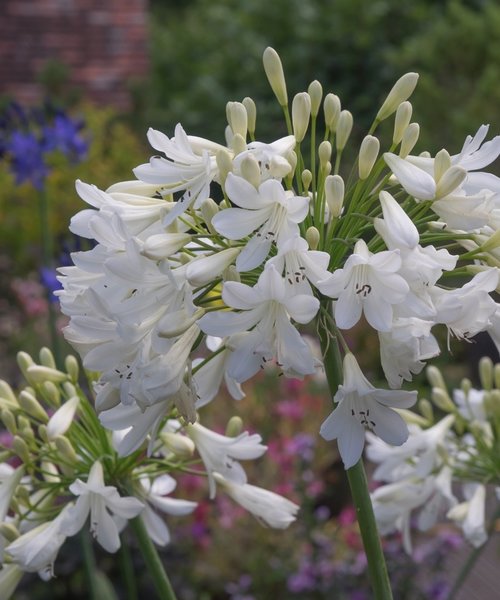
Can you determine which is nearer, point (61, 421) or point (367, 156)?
point (367, 156)

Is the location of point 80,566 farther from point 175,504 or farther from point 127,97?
point 127,97

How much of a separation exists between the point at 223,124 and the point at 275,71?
9.99m

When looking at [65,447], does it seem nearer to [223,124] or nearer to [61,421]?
[61,421]

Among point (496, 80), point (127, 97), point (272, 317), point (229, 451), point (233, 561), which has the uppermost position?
point (272, 317)

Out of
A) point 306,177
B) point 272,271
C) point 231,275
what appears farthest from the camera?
point 306,177

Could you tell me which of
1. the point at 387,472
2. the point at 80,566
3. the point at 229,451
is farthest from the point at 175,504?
the point at 80,566

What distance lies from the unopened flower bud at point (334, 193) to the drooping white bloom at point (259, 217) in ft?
0.27

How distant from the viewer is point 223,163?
156 cm

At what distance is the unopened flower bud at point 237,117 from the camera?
1.65 meters

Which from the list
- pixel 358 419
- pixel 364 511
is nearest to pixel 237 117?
pixel 358 419

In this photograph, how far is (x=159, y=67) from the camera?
1487 centimetres

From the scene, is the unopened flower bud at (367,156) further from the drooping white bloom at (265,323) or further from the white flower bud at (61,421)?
the white flower bud at (61,421)

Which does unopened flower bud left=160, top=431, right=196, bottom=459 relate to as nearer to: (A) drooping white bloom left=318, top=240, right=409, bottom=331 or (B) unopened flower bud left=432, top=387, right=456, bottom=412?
(A) drooping white bloom left=318, top=240, right=409, bottom=331

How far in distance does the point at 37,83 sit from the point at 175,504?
379 inches
